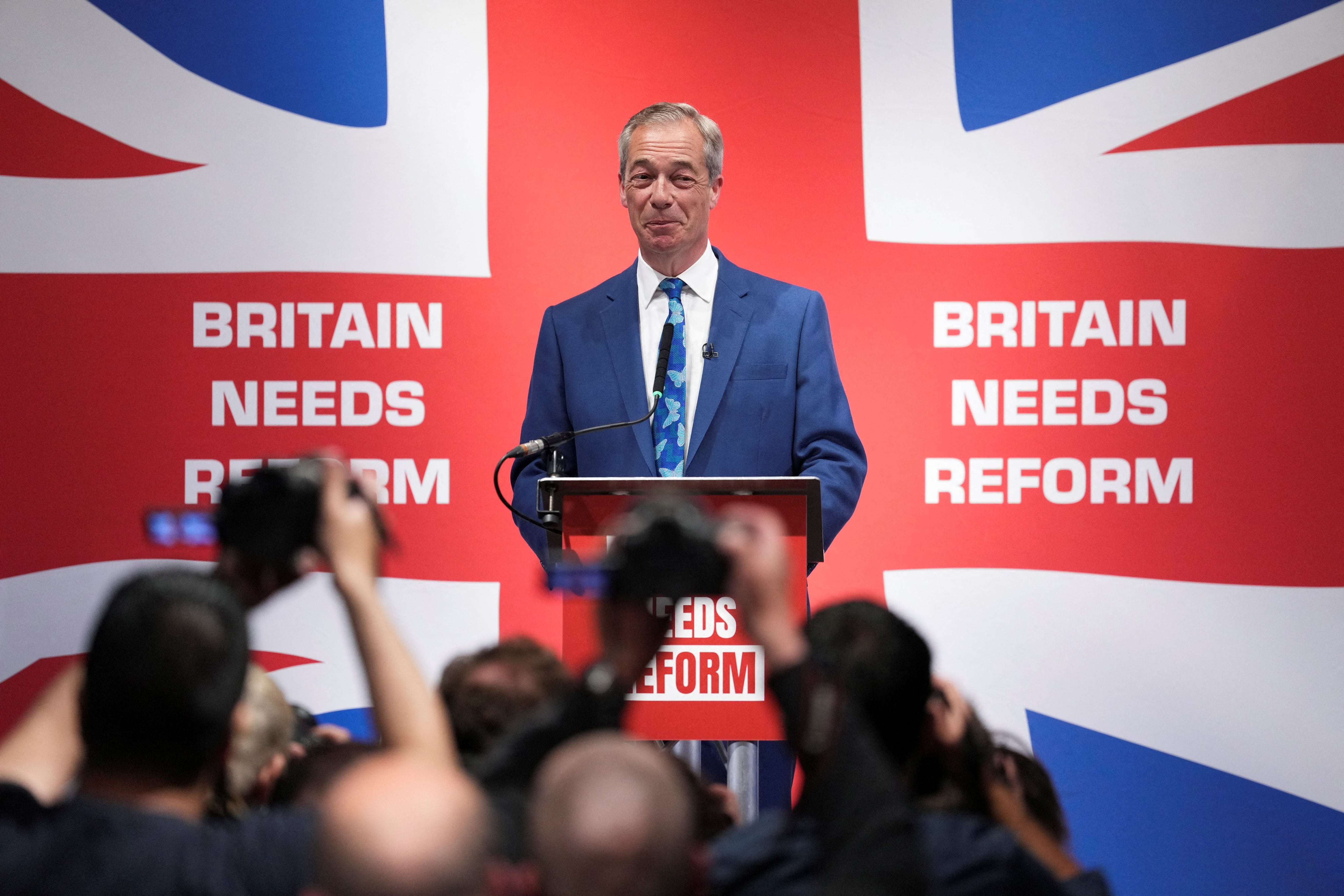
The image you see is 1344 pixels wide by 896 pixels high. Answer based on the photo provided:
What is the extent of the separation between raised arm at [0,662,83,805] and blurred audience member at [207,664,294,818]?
0.87ft

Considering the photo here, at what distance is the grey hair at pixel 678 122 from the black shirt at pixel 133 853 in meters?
2.35

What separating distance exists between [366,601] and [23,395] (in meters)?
3.31

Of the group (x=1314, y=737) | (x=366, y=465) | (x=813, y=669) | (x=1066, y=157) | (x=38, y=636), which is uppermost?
(x=1066, y=157)

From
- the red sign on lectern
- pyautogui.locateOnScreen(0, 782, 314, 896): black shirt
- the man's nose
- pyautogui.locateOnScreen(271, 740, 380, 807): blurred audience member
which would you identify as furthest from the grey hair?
pyautogui.locateOnScreen(0, 782, 314, 896): black shirt

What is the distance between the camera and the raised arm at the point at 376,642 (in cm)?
142

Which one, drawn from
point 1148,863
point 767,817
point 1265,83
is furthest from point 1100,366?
point 767,817

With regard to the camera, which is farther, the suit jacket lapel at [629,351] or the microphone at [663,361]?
the suit jacket lapel at [629,351]

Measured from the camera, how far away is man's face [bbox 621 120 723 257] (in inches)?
129

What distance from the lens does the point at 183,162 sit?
416 centimetres

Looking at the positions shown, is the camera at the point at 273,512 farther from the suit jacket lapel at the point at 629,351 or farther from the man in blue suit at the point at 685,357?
the suit jacket lapel at the point at 629,351

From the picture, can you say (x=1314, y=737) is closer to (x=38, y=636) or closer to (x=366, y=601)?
(x=366, y=601)

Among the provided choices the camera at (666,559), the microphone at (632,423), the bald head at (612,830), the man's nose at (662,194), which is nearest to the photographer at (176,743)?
the bald head at (612,830)

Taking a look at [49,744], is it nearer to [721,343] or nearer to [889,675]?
[889,675]

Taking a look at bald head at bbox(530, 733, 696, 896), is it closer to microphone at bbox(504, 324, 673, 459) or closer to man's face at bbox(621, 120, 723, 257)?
microphone at bbox(504, 324, 673, 459)
